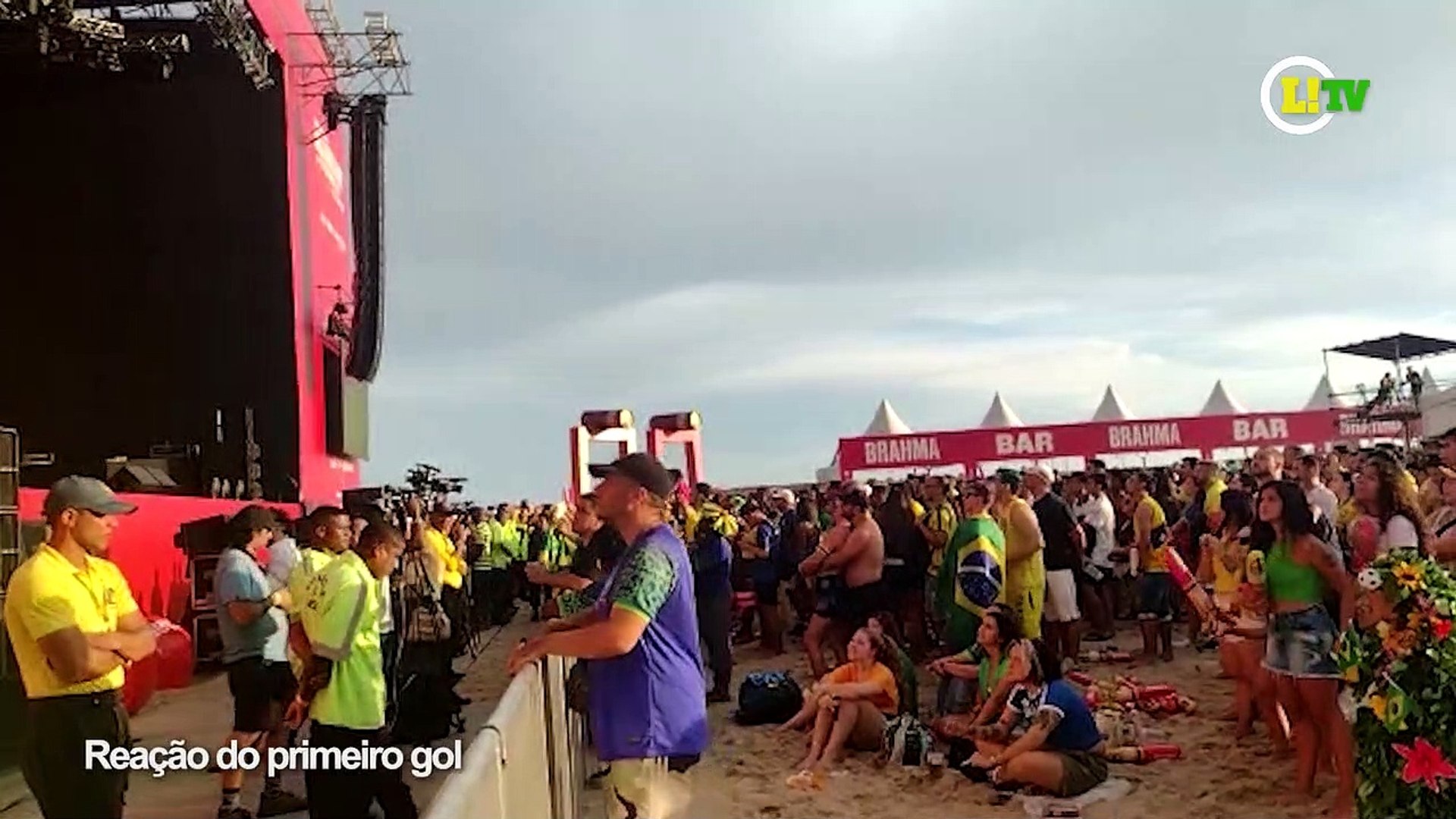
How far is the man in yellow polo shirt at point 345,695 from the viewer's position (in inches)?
165

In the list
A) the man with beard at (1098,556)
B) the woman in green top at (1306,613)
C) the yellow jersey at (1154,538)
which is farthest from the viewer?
the man with beard at (1098,556)

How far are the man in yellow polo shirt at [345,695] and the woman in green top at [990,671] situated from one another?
3.18 metres

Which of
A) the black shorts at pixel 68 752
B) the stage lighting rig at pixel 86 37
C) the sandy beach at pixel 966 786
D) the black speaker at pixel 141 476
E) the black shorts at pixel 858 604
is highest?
the stage lighting rig at pixel 86 37

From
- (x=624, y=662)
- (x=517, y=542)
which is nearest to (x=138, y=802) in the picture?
(x=624, y=662)

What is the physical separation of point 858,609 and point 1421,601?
494 cm

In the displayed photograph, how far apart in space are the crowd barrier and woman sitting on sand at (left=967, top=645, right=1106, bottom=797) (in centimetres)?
205

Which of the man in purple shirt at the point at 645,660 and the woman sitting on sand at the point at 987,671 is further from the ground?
the man in purple shirt at the point at 645,660

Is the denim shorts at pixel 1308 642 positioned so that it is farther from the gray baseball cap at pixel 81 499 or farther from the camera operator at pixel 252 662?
the gray baseball cap at pixel 81 499

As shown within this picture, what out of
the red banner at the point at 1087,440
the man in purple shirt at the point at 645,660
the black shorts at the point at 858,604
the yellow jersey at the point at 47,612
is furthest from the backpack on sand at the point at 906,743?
the red banner at the point at 1087,440

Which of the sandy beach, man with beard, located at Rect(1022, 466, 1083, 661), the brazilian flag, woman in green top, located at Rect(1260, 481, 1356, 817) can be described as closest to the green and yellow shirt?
the sandy beach

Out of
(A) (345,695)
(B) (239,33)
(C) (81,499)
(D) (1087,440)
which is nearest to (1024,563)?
(A) (345,695)

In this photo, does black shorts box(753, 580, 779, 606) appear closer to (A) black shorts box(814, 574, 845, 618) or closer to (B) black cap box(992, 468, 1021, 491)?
(A) black shorts box(814, 574, 845, 618)

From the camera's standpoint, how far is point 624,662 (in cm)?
318

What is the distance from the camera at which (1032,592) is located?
7.86 m
